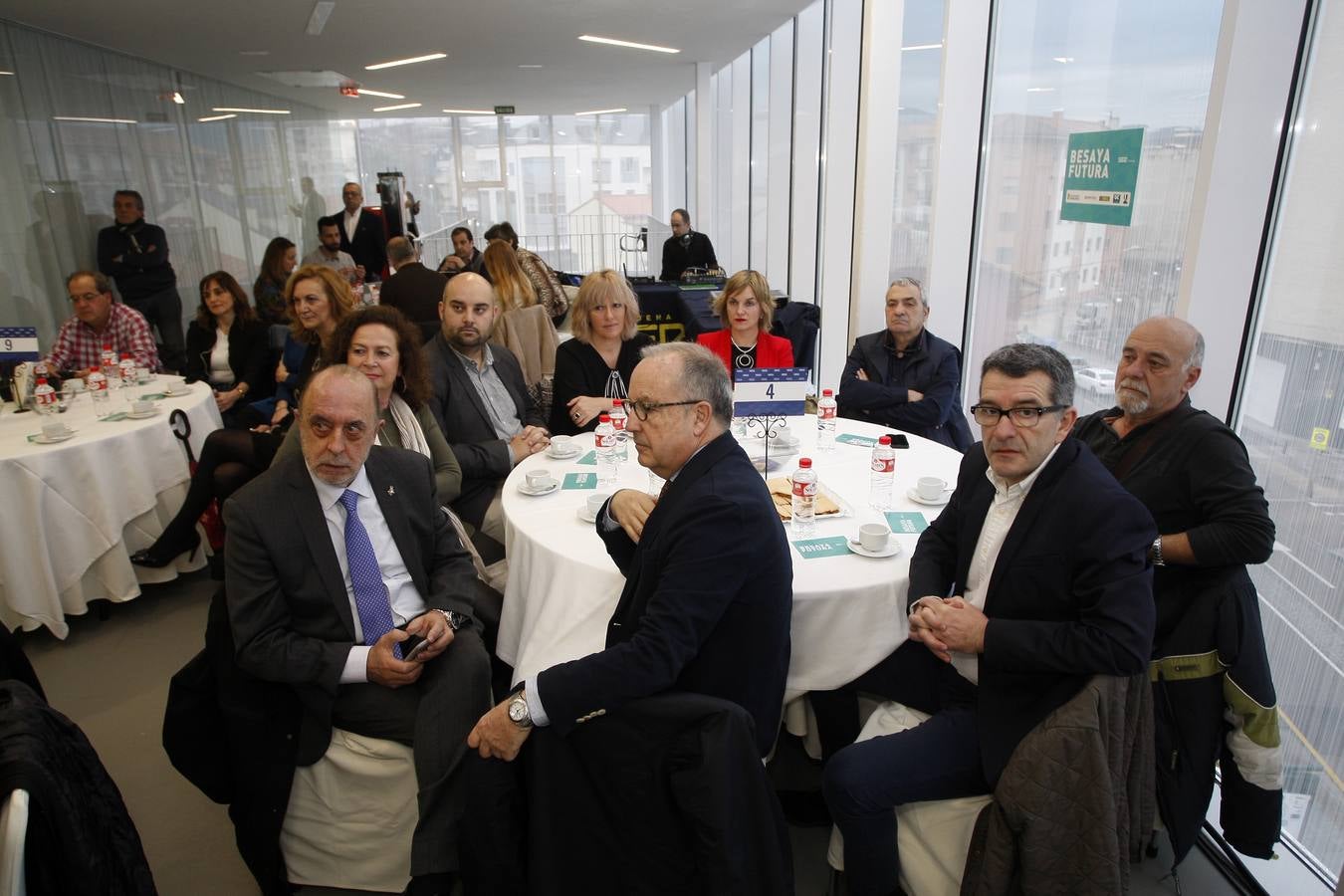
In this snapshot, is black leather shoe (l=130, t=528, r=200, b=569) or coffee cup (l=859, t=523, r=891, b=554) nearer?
coffee cup (l=859, t=523, r=891, b=554)

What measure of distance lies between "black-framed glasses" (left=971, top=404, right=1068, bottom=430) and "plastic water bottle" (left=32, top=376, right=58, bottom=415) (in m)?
4.14

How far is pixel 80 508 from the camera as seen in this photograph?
3.42 meters

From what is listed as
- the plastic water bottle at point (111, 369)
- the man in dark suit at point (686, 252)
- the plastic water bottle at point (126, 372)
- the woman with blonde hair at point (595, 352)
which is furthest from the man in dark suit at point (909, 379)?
the man in dark suit at point (686, 252)

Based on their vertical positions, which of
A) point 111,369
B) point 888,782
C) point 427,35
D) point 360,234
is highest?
point 427,35

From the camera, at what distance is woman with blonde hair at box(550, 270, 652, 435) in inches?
148

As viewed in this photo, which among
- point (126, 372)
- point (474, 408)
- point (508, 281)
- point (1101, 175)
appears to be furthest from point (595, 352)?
point (126, 372)

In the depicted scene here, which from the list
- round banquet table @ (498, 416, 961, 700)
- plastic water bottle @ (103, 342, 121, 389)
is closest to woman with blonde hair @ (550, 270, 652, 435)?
round banquet table @ (498, 416, 961, 700)

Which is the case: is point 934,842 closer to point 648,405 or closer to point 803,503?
point 803,503

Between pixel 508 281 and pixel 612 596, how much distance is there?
331 centimetres

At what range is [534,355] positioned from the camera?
16.1ft

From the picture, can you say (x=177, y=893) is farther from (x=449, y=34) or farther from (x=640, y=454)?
(x=449, y=34)

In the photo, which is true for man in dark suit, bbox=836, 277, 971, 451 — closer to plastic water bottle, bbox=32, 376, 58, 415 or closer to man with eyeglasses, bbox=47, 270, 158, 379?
plastic water bottle, bbox=32, 376, 58, 415

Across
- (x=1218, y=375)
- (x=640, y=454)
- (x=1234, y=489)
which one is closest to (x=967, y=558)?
(x=1234, y=489)

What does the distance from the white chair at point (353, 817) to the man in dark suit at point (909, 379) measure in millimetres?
2637
